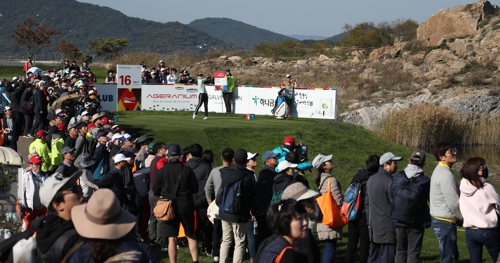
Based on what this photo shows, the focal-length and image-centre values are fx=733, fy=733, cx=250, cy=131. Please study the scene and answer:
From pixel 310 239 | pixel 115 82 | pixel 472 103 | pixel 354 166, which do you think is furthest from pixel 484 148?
pixel 310 239

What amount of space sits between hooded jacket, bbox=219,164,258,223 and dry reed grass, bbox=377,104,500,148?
18.9 metres

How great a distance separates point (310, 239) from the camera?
629 cm

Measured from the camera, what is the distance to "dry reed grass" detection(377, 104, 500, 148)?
1111 inches

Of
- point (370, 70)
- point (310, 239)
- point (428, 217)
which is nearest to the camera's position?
point (310, 239)

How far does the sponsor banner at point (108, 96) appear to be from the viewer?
28.1 m

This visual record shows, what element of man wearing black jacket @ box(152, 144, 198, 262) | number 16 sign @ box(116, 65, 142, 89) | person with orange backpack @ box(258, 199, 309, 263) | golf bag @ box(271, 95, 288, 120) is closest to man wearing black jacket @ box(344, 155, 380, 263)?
man wearing black jacket @ box(152, 144, 198, 262)

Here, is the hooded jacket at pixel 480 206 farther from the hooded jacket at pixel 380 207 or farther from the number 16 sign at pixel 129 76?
the number 16 sign at pixel 129 76

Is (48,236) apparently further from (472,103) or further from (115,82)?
(472,103)

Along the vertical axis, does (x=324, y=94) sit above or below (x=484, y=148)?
above

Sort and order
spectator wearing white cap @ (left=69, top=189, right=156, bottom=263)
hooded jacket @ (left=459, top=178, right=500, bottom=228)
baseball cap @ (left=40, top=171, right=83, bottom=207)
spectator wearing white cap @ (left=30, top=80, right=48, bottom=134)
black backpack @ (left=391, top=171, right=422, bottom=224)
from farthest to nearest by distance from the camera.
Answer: spectator wearing white cap @ (left=30, top=80, right=48, bottom=134)
black backpack @ (left=391, top=171, right=422, bottom=224)
hooded jacket @ (left=459, top=178, right=500, bottom=228)
baseball cap @ (left=40, top=171, right=83, bottom=207)
spectator wearing white cap @ (left=69, top=189, right=156, bottom=263)

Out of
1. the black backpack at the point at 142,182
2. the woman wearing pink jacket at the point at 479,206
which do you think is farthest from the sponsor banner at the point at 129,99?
the woman wearing pink jacket at the point at 479,206

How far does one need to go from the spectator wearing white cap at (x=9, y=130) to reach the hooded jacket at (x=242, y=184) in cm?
1017

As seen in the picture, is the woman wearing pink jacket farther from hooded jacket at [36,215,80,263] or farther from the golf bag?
the golf bag

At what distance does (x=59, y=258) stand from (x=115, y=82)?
2392 cm
